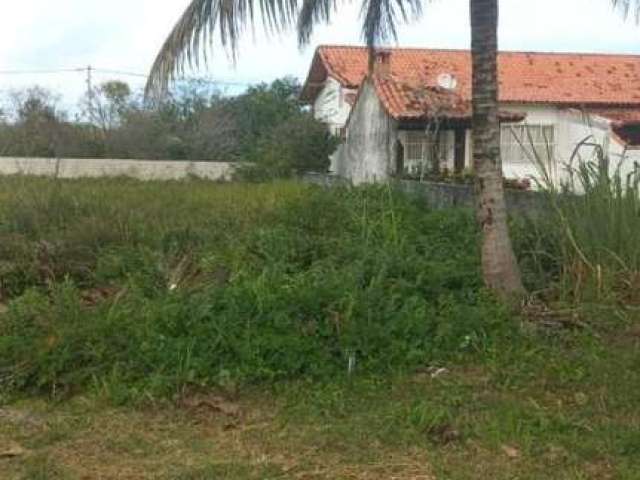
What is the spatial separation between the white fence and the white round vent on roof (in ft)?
26.2

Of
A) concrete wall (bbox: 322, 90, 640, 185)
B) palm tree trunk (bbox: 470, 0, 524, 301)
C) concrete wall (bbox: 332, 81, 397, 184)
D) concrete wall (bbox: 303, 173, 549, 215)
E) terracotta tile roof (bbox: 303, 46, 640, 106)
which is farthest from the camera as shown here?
terracotta tile roof (bbox: 303, 46, 640, 106)

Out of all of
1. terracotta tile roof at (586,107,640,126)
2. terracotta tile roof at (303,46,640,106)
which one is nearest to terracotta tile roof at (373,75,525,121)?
terracotta tile roof at (303,46,640,106)

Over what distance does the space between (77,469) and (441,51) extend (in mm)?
27771

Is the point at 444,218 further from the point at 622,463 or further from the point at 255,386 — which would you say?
the point at 622,463

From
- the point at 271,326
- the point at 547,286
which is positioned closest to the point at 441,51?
the point at 547,286

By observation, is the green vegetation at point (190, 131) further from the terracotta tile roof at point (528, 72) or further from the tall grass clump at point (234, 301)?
the tall grass clump at point (234, 301)

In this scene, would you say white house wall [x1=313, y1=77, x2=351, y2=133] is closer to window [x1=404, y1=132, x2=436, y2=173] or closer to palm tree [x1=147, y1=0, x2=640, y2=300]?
window [x1=404, y1=132, x2=436, y2=173]

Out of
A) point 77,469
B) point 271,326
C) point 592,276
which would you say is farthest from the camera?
point 592,276

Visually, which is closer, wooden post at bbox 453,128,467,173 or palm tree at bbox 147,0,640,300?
palm tree at bbox 147,0,640,300

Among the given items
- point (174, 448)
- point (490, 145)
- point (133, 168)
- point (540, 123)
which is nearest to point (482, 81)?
point (490, 145)

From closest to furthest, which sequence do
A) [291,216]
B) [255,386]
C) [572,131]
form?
1. [255,386]
2. [291,216]
3. [572,131]

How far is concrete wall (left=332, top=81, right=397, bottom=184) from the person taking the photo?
23547 mm

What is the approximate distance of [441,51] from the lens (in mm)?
30031

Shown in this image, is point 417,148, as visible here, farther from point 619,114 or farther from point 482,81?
point 482,81
